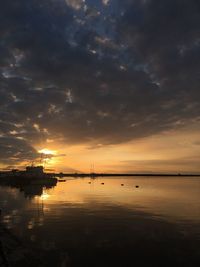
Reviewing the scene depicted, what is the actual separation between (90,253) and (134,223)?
63.3 ft

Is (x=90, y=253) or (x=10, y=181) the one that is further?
(x=10, y=181)

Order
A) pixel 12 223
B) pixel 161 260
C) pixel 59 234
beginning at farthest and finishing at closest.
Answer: pixel 12 223 → pixel 59 234 → pixel 161 260

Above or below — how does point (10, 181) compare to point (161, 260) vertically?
above

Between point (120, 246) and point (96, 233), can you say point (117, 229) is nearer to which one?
point (96, 233)

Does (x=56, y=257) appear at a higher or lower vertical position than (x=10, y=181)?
lower

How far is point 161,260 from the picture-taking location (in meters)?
29.0

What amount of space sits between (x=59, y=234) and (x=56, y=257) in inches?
411

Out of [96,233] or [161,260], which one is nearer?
[161,260]

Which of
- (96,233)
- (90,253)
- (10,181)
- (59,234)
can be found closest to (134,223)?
(96,233)

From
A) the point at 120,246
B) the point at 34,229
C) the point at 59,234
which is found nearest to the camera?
the point at 120,246

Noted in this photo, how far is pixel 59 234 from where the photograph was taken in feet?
129

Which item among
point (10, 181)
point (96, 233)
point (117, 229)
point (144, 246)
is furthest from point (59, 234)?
point (10, 181)

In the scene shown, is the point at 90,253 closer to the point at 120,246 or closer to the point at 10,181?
the point at 120,246

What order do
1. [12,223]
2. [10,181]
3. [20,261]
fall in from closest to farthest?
[20,261]
[12,223]
[10,181]
